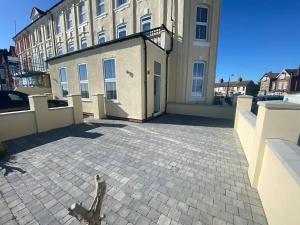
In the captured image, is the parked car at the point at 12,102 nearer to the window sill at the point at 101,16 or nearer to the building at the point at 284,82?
the window sill at the point at 101,16

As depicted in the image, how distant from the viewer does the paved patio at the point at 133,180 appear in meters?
2.09

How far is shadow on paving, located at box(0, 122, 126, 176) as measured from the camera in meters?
3.46

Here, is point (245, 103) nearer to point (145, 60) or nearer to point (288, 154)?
point (288, 154)

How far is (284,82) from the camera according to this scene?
138ft

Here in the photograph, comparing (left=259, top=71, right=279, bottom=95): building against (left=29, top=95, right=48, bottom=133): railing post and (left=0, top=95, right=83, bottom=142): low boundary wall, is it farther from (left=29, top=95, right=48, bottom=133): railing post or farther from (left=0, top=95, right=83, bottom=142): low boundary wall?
(left=29, top=95, right=48, bottom=133): railing post

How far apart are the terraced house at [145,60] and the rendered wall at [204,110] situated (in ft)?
0.23

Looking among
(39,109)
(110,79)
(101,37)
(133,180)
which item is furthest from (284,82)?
(39,109)

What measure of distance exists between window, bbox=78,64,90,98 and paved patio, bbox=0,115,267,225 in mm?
4842

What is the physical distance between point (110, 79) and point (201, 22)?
7072 mm

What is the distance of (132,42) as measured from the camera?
6719 mm

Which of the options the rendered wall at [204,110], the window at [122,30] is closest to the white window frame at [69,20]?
the window at [122,30]

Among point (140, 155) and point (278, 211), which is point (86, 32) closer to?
point (140, 155)

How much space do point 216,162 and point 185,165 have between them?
0.85 meters

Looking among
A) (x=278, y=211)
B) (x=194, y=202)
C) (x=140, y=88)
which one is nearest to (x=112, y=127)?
(x=140, y=88)
